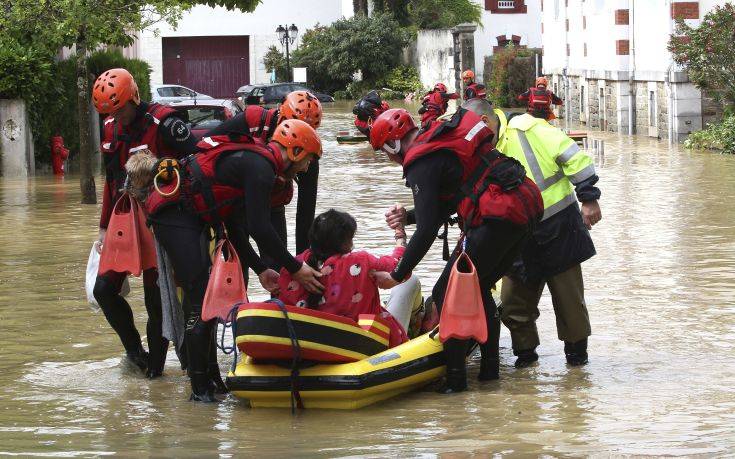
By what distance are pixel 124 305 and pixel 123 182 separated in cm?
73

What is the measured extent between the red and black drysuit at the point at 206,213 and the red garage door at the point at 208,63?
62.2 meters

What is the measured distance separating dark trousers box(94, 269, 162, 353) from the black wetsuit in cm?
169

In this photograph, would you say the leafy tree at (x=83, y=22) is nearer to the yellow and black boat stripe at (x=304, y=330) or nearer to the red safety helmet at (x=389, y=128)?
the red safety helmet at (x=389, y=128)

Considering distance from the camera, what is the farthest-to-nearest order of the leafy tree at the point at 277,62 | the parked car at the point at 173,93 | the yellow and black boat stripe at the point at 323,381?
the leafy tree at the point at 277,62
the parked car at the point at 173,93
the yellow and black boat stripe at the point at 323,381

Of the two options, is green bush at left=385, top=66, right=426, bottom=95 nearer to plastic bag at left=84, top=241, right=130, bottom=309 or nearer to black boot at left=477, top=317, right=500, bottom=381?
plastic bag at left=84, top=241, right=130, bottom=309

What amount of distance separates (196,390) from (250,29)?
63.3 metres

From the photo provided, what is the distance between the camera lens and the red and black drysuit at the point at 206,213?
24.1 ft

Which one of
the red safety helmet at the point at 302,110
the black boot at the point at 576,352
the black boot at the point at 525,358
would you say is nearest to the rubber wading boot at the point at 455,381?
the black boot at the point at 525,358

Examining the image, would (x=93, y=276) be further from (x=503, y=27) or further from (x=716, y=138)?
(x=503, y=27)

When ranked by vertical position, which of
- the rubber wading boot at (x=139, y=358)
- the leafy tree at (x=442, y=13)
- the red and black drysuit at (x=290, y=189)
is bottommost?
the rubber wading boot at (x=139, y=358)

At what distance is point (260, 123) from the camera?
850cm

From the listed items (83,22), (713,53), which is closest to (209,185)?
(83,22)

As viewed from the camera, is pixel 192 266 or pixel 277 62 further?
pixel 277 62

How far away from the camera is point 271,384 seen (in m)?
7.28
